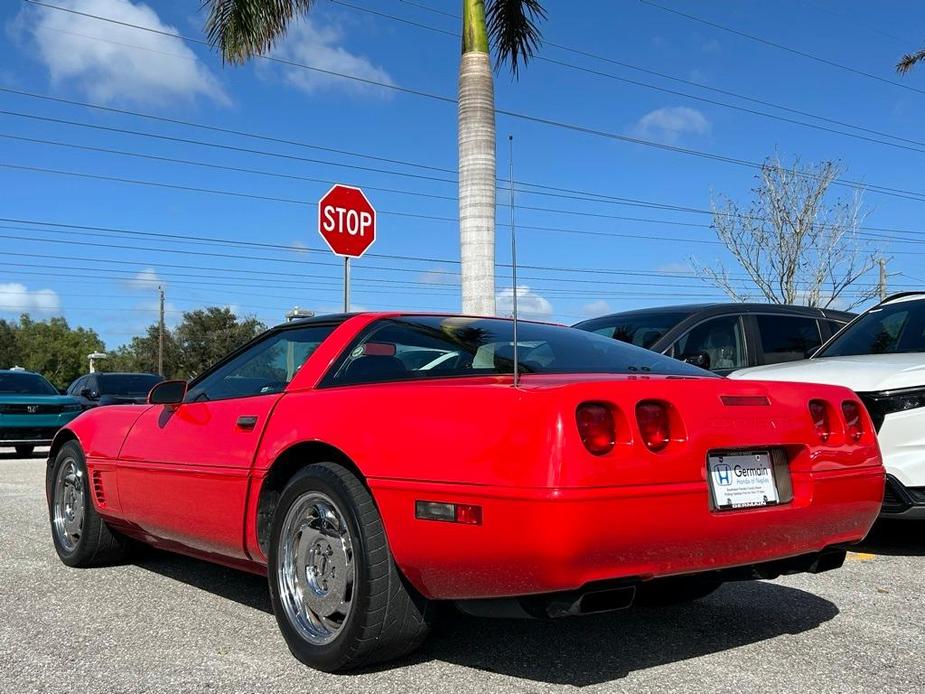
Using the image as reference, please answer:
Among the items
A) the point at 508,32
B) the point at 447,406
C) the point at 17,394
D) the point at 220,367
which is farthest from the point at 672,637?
the point at 17,394

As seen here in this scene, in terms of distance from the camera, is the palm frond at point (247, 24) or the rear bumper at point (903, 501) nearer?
the rear bumper at point (903, 501)

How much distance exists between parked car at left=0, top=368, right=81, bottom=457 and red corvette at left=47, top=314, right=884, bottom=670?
11.9 m

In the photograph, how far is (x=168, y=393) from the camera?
4590 mm

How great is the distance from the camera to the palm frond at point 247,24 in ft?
39.5

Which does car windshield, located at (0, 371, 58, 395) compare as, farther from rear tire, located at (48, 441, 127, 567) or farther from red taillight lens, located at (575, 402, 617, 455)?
red taillight lens, located at (575, 402, 617, 455)

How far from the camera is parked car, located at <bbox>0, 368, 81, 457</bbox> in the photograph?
14.9 m

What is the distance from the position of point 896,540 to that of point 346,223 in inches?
238

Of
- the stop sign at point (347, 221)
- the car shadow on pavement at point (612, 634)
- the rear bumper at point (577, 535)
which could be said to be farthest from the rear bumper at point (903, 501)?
the stop sign at point (347, 221)

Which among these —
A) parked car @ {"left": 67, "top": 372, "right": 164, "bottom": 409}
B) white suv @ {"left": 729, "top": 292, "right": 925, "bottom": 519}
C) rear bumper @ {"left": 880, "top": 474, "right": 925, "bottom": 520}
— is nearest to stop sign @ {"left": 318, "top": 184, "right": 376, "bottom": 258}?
white suv @ {"left": 729, "top": 292, "right": 925, "bottom": 519}

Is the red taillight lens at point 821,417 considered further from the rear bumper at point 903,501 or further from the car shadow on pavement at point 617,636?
the rear bumper at point 903,501

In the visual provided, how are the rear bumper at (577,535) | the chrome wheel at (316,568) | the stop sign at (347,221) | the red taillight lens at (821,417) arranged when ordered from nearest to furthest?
1. the rear bumper at (577,535)
2. the chrome wheel at (316,568)
3. the red taillight lens at (821,417)
4. the stop sign at (347,221)

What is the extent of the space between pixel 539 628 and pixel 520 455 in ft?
4.62

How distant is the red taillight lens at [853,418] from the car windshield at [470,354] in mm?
544

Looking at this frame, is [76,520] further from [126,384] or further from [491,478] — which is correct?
[126,384]
